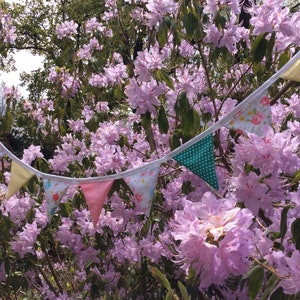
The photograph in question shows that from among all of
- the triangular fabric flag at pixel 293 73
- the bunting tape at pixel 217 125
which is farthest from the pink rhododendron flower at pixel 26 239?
the triangular fabric flag at pixel 293 73

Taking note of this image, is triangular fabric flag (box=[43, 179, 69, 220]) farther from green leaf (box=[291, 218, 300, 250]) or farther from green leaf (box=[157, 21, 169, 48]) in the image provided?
green leaf (box=[291, 218, 300, 250])

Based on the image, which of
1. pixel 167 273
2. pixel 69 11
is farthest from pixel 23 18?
pixel 167 273

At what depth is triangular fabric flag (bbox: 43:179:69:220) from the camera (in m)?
2.44

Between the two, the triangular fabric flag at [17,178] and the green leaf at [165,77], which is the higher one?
the green leaf at [165,77]

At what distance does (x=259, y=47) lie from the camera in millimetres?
1974

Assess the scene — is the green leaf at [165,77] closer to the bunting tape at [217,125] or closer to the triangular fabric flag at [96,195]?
the bunting tape at [217,125]

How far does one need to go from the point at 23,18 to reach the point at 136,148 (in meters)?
13.7

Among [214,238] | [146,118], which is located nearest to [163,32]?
[146,118]

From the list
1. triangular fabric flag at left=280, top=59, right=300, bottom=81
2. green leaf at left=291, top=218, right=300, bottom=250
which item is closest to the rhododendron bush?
green leaf at left=291, top=218, right=300, bottom=250

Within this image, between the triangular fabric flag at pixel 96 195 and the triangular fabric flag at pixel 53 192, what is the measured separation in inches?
9.3

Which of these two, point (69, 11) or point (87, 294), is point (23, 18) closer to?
point (69, 11)

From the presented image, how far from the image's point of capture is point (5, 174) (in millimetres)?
3158

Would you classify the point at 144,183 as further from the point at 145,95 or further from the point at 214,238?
the point at 214,238

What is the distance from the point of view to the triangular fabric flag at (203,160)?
193 centimetres
